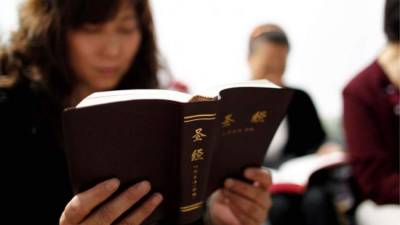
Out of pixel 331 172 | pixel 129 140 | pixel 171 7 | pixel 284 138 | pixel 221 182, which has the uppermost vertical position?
pixel 171 7

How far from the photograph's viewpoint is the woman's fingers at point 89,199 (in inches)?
19.3

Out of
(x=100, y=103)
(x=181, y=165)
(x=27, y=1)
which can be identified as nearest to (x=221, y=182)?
A: (x=181, y=165)

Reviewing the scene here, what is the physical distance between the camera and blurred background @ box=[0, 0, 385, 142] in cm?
179

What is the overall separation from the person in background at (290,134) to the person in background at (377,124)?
10 centimetres

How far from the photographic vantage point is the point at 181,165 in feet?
1.77

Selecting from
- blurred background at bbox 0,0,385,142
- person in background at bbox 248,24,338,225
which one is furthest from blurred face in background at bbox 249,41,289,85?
blurred background at bbox 0,0,385,142

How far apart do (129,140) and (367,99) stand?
79 centimetres

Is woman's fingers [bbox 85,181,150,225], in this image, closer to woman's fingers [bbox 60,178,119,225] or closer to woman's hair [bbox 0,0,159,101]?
woman's fingers [bbox 60,178,119,225]

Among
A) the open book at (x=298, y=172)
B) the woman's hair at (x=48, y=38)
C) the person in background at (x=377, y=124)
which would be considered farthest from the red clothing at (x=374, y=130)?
the woman's hair at (x=48, y=38)

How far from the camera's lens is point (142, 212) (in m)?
0.55

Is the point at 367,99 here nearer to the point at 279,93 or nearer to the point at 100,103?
the point at 279,93

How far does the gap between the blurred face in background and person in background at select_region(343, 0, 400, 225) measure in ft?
0.98

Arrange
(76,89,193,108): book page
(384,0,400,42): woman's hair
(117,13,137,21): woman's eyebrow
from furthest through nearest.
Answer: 1. (384,0,400,42): woman's hair
2. (117,13,137,21): woman's eyebrow
3. (76,89,193,108): book page

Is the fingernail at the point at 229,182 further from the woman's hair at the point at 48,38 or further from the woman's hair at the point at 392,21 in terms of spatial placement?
the woman's hair at the point at 392,21
